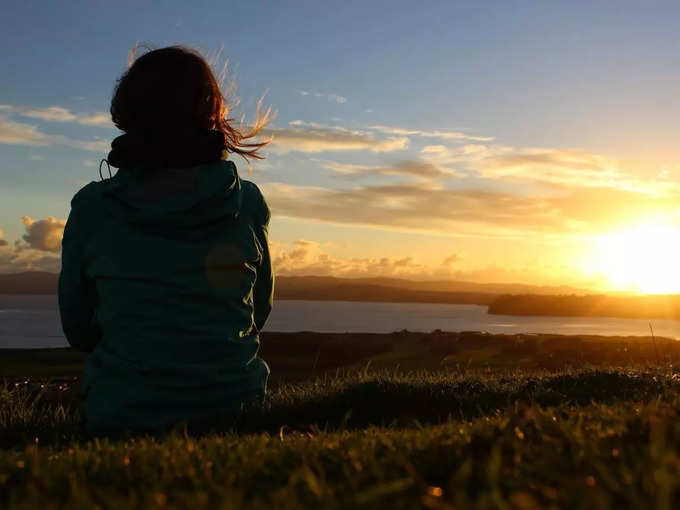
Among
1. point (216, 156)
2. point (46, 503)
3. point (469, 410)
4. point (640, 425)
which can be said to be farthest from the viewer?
point (469, 410)

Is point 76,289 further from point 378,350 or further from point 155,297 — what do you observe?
point 378,350

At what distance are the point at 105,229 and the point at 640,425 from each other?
3189 mm

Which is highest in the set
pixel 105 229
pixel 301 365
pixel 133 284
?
pixel 105 229

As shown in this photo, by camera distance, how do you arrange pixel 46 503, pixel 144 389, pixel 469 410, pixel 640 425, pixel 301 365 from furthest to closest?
pixel 301 365 < pixel 469 410 < pixel 144 389 < pixel 640 425 < pixel 46 503

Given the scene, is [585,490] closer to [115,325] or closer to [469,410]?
[115,325]

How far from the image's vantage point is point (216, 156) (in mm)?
4211

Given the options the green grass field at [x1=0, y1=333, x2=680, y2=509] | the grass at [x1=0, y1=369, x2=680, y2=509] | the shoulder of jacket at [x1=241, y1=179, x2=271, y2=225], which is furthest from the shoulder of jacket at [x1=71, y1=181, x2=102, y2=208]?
the grass at [x1=0, y1=369, x2=680, y2=509]

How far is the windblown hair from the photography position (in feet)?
13.8

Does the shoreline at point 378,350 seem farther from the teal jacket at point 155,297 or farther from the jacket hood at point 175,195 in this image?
the jacket hood at point 175,195

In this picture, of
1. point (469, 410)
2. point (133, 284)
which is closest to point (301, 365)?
point (469, 410)

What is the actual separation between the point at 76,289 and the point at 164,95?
4.55 ft

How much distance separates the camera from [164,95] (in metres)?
4.20

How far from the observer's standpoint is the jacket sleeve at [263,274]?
14.9 feet

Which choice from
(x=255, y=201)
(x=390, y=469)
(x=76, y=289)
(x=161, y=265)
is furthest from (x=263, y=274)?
(x=390, y=469)
